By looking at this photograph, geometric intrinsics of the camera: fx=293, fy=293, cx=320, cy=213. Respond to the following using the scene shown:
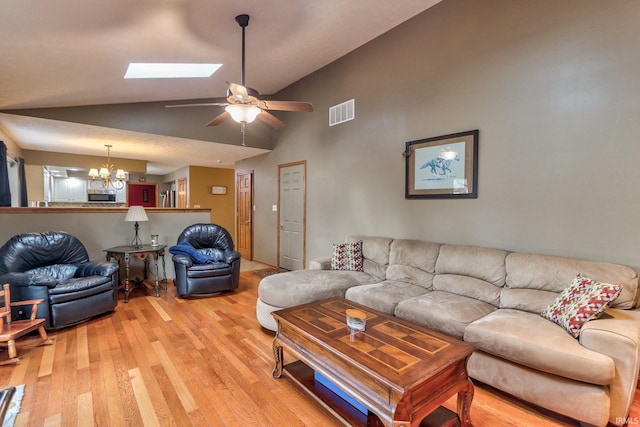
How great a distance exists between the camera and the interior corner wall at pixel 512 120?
2277 millimetres

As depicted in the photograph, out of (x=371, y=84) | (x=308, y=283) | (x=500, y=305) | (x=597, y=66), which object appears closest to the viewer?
(x=597, y=66)

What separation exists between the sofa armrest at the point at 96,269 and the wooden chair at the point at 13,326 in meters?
0.62

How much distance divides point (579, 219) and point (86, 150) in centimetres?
819

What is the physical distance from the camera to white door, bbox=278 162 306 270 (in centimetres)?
536

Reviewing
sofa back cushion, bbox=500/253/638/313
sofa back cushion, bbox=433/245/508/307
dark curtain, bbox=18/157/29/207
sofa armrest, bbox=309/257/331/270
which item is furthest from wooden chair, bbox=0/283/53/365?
sofa back cushion, bbox=500/253/638/313

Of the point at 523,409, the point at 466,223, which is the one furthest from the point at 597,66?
the point at 523,409

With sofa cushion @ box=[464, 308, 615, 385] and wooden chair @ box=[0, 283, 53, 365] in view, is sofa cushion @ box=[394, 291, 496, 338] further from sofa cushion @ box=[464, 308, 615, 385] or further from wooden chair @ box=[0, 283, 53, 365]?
wooden chair @ box=[0, 283, 53, 365]

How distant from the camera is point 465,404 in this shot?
170cm

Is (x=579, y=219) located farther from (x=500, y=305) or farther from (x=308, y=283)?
(x=308, y=283)

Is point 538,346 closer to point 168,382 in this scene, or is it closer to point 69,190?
point 168,382

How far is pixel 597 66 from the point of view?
2334 mm

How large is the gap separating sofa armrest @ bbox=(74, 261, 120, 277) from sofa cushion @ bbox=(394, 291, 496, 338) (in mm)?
3216

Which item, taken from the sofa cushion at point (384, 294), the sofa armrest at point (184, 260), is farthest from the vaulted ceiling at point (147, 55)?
the sofa cushion at point (384, 294)

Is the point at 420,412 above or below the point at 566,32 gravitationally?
below
